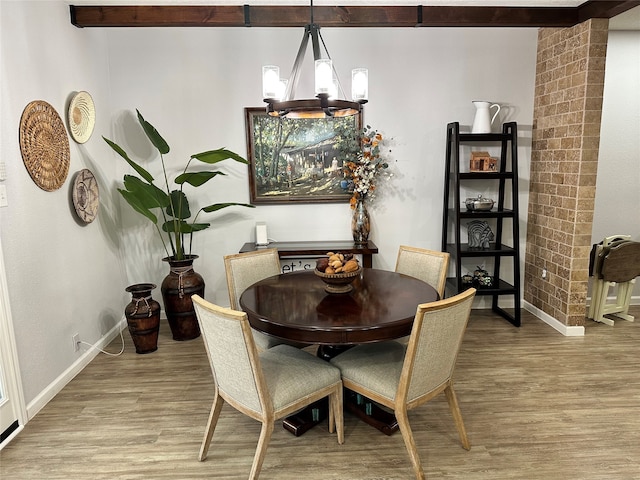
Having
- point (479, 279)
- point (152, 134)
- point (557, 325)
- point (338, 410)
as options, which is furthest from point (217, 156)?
point (557, 325)

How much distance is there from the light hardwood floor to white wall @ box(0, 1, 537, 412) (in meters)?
0.86

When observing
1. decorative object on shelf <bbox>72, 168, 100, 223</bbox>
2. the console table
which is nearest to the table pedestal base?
the console table

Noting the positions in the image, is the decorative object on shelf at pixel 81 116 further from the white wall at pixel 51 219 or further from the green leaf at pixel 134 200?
the green leaf at pixel 134 200

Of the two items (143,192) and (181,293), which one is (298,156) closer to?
(143,192)

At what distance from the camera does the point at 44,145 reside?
9.19ft

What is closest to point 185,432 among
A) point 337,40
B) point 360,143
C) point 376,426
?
point 376,426

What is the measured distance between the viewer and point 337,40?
385 cm

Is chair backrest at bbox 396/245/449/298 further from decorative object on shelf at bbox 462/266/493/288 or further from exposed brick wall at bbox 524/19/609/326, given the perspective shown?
exposed brick wall at bbox 524/19/609/326

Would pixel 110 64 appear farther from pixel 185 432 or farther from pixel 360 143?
pixel 185 432

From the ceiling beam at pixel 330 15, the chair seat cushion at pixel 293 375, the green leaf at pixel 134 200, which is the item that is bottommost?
the chair seat cushion at pixel 293 375

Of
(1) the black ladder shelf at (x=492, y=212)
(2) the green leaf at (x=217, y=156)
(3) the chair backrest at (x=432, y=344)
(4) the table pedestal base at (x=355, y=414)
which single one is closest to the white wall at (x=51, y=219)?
(2) the green leaf at (x=217, y=156)

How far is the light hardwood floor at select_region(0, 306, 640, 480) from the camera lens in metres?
2.12

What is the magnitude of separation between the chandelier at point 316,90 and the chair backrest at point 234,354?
41.0 inches

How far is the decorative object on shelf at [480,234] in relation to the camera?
4.00 metres
